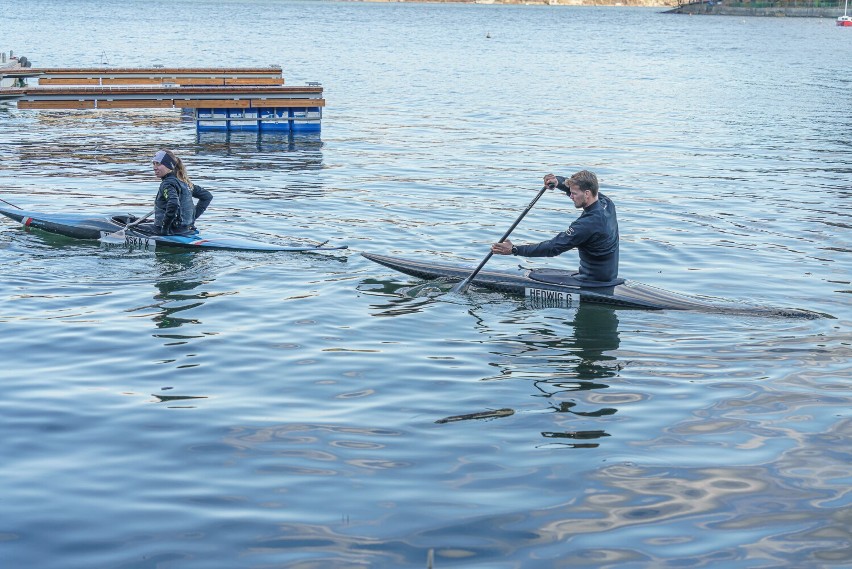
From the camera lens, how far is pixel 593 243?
1323 cm

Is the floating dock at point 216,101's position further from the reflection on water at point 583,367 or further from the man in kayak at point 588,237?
the reflection on water at point 583,367

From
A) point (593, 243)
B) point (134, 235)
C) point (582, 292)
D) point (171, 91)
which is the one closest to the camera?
point (593, 243)

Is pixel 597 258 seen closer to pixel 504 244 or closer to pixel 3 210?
pixel 504 244

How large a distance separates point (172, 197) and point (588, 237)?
257 inches

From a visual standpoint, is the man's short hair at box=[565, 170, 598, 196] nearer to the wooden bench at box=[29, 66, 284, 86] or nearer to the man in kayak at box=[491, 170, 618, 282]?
the man in kayak at box=[491, 170, 618, 282]

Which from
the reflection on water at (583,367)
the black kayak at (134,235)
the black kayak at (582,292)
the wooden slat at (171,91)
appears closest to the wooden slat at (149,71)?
the wooden slat at (171,91)

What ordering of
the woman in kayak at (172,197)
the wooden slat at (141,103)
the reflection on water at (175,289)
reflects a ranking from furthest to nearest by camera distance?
the wooden slat at (141,103) → the woman in kayak at (172,197) → the reflection on water at (175,289)

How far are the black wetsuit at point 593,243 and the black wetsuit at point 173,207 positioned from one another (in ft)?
18.1

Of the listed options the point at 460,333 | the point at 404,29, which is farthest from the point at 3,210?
the point at 404,29

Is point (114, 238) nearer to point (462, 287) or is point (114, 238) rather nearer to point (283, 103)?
point (462, 287)

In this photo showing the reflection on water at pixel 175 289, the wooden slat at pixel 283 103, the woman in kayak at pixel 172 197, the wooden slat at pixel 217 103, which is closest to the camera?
the reflection on water at pixel 175 289

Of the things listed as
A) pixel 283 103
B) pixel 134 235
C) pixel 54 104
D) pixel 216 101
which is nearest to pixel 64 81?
pixel 54 104

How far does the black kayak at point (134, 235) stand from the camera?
15836 millimetres

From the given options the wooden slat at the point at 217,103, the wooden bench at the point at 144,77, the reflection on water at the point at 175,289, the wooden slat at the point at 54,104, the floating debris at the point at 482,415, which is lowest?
the floating debris at the point at 482,415
